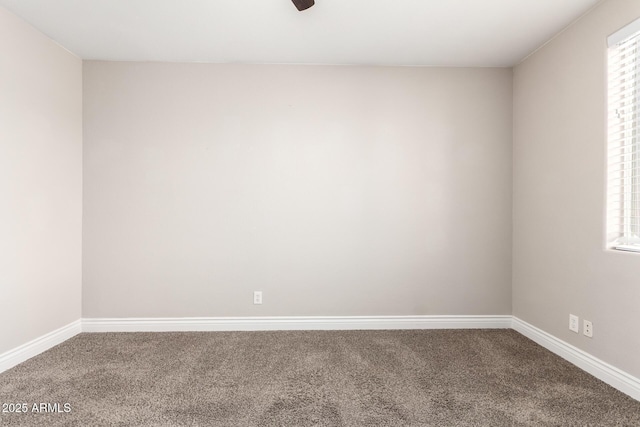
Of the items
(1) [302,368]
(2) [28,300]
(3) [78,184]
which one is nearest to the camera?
(1) [302,368]

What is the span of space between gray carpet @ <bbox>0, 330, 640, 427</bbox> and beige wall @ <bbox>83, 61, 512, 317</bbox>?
473 millimetres

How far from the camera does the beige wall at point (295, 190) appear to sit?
3.31 m

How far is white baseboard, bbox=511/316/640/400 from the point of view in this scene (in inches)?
84.1

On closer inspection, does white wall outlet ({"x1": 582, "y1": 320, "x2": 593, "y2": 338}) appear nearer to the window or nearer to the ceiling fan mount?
the window

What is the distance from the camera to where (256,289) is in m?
3.38

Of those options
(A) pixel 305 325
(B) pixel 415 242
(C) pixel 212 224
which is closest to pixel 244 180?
(C) pixel 212 224

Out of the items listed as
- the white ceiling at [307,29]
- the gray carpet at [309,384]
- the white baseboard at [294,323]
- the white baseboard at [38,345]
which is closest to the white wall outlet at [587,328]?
the gray carpet at [309,384]

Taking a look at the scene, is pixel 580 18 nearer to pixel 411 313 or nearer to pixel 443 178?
pixel 443 178

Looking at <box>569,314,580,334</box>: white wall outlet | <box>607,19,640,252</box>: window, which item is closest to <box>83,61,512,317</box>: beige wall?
<box>569,314,580,334</box>: white wall outlet

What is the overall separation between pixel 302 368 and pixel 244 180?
1.76 metres

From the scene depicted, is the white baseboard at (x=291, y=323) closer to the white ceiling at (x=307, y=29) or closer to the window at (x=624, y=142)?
the window at (x=624, y=142)

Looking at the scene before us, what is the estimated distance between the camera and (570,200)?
266 cm

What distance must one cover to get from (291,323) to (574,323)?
90.5 inches

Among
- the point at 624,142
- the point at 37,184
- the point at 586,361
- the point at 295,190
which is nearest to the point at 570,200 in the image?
the point at 624,142
